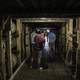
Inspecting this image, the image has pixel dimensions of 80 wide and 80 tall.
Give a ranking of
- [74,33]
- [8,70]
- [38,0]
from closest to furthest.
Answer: [38,0], [8,70], [74,33]

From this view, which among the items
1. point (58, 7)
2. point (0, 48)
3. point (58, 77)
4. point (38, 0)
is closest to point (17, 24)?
point (58, 77)

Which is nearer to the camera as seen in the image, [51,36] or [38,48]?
[38,48]

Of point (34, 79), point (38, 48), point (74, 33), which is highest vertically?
point (74, 33)

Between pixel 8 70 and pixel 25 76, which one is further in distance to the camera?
pixel 25 76

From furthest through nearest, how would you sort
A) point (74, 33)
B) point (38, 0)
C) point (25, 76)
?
point (74, 33) → point (25, 76) → point (38, 0)

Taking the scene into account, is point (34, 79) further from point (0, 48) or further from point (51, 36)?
point (51, 36)

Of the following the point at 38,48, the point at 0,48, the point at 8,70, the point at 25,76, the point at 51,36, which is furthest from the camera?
the point at 51,36

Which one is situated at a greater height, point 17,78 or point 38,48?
point 38,48

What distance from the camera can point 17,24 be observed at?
9.61 meters

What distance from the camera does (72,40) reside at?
370 inches

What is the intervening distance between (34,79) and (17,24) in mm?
2874

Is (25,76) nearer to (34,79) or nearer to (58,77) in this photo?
(34,79)

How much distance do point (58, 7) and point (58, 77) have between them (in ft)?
13.8

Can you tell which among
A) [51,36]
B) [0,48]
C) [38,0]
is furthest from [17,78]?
[51,36]
